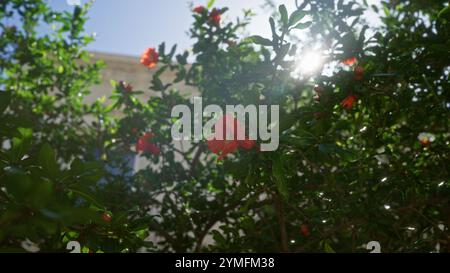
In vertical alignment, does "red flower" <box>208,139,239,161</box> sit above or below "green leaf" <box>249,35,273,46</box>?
below

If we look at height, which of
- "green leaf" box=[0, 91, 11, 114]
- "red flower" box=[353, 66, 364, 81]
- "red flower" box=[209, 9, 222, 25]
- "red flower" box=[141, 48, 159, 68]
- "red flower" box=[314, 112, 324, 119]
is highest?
"red flower" box=[209, 9, 222, 25]

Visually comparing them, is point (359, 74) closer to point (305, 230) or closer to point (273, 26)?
point (273, 26)

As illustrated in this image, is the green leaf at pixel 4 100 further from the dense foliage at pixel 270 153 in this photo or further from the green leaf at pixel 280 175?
the green leaf at pixel 280 175

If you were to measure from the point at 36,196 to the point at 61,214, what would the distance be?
0.21 feet

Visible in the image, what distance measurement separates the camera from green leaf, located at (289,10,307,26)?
2031mm

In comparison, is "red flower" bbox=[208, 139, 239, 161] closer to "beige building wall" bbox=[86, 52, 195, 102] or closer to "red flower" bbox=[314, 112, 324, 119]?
"red flower" bbox=[314, 112, 324, 119]

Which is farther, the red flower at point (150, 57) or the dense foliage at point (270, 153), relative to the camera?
the red flower at point (150, 57)

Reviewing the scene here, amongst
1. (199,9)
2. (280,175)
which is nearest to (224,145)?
(280,175)

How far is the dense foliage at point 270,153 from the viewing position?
1451mm

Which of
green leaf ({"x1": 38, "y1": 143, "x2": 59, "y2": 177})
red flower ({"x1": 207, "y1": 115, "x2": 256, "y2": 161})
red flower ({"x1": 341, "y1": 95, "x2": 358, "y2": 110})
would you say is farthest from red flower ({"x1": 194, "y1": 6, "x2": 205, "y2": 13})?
green leaf ({"x1": 38, "y1": 143, "x2": 59, "y2": 177})

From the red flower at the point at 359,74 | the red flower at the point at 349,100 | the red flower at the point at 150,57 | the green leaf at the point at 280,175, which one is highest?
the red flower at the point at 150,57

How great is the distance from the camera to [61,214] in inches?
32.5

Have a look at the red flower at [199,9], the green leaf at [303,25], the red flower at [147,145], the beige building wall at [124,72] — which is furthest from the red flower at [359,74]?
the beige building wall at [124,72]

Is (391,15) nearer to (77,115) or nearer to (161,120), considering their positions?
(161,120)
